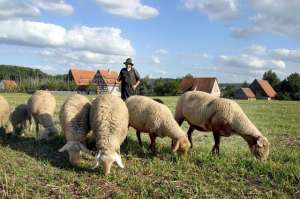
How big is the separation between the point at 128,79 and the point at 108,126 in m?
4.28


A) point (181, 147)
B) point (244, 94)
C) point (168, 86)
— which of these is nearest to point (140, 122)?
point (181, 147)

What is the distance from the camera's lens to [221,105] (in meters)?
10.8

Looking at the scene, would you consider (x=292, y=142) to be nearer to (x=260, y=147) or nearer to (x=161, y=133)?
(x=260, y=147)

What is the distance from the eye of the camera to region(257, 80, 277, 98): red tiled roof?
3789 inches

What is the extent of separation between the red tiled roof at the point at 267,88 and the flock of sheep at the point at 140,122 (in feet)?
291

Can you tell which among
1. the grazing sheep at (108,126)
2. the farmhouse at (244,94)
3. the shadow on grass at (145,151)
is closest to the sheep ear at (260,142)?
the shadow on grass at (145,151)

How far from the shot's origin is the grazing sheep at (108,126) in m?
8.55

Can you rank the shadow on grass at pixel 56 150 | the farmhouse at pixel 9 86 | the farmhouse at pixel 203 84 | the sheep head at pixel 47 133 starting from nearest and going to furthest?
the shadow on grass at pixel 56 150 → the sheep head at pixel 47 133 → the farmhouse at pixel 9 86 → the farmhouse at pixel 203 84

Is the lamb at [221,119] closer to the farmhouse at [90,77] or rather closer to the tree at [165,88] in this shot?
the tree at [165,88]

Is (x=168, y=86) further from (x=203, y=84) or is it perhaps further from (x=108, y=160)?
(x=108, y=160)

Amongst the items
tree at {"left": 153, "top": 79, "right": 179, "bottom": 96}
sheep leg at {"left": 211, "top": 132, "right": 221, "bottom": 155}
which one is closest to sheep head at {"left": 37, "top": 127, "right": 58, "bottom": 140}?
sheep leg at {"left": 211, "top": 132, "right": 221, "bottom": 155}

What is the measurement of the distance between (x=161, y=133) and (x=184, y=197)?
3244 millimetres

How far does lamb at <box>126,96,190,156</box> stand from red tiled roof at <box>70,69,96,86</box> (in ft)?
332

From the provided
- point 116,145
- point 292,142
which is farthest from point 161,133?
point 292,142
